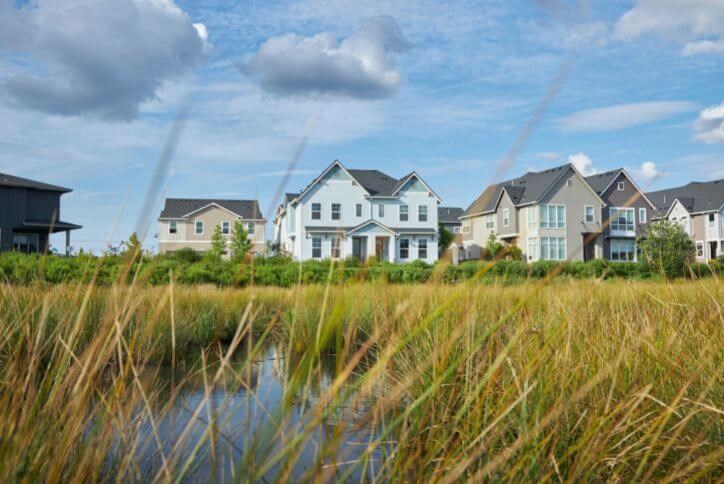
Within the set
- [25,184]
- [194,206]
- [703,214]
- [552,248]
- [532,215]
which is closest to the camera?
[25,184]

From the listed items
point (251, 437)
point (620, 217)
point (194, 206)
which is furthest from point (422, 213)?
point (251, 437)

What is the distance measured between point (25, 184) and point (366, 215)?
20638 millimetres

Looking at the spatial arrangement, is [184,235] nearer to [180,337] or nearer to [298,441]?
[180,337]

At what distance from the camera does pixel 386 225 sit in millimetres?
38438

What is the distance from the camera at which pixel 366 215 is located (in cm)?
→ 3828

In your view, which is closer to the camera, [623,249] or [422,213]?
[422,213]

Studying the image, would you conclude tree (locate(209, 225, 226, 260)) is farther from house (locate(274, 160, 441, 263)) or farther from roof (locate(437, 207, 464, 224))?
roof (locate(437, 207, 464, 224))

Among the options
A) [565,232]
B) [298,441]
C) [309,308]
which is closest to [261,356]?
[309,308]

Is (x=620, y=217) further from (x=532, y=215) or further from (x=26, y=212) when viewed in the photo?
(x=26, y=212)

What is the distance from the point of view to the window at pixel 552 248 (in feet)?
132

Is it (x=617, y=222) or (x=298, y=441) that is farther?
(x=617, y=222)

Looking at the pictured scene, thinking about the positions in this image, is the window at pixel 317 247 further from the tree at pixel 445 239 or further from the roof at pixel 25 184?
the roof at pixel 25 184

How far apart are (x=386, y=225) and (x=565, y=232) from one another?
41.2 feet

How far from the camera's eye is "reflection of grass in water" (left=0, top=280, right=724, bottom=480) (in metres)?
1.57
